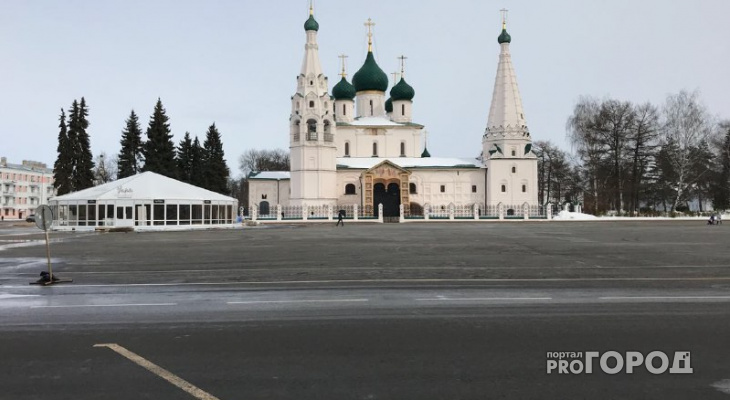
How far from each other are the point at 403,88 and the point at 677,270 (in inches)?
2342

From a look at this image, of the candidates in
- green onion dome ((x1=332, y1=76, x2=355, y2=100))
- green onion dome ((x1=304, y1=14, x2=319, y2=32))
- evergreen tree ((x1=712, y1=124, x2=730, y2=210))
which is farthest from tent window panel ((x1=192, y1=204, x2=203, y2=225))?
evergreen tree ((x1=712, y1=124, x2=730, y2=210))

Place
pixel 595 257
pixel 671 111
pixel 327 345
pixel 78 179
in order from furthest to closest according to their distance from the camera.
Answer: pixel 671 111 → pixel 78 179 → pixel 595 257 → pixel 327 345

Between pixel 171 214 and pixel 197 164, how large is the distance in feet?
89.7

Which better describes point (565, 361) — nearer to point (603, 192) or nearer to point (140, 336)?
point (140, 336)

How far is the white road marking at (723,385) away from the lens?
4.64 metres

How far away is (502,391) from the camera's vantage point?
4.62m

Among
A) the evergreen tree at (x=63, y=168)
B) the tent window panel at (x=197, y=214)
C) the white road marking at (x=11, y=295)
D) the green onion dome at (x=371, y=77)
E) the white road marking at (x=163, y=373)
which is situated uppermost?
the green onion dome at (x=371, y=77)

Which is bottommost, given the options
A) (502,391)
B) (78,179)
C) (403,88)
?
(502,391)

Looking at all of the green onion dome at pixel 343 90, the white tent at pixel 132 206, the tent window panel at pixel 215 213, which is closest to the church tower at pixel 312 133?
the green onion dome at pixel 343 90

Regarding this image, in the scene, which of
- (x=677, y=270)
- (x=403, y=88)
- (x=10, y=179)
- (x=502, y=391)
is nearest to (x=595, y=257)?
(x=677, y=270)

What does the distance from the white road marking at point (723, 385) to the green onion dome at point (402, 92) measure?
219ft

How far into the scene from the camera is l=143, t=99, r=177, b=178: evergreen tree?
184ft

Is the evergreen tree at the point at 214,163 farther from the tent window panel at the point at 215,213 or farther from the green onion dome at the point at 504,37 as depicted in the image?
the green onion dome at the point at 504,37

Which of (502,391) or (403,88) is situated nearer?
(502,391)
